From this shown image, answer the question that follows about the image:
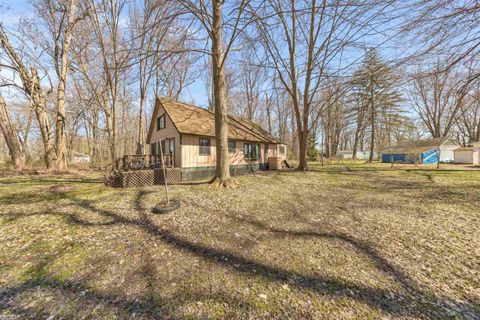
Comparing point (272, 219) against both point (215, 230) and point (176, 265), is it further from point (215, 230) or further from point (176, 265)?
point (176, 265)

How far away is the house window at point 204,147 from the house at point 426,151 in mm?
26781

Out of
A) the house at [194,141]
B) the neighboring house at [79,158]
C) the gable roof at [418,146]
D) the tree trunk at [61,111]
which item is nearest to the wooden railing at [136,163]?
the house at [194,141]

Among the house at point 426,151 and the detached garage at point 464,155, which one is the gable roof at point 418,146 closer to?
the house at point 426,151

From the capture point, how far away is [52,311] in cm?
219

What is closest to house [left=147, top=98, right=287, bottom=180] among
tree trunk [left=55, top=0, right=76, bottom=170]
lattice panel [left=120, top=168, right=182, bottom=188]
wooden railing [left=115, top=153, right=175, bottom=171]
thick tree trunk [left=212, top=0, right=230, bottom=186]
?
wooden railing [left=115, top=153, right=175, bottom=171]

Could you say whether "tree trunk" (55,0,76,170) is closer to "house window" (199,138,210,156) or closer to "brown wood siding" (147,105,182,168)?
"brown wood siding" (147,105,182,168)

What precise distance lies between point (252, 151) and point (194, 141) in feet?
18.7

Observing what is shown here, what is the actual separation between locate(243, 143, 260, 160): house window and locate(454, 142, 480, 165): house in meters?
28.6

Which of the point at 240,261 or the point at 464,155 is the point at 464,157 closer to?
the point at 464,155

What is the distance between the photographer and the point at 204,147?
1205 centimetres

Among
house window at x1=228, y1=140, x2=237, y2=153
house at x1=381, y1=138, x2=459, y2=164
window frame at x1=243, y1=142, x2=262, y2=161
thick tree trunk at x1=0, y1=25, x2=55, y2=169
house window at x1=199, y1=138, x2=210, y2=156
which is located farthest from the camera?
house at x1=381, y1=138, x2=459, y2=164

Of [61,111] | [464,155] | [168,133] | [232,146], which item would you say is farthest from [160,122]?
[464,155]

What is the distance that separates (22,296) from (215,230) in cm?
296

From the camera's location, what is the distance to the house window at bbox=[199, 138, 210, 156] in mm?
11883
